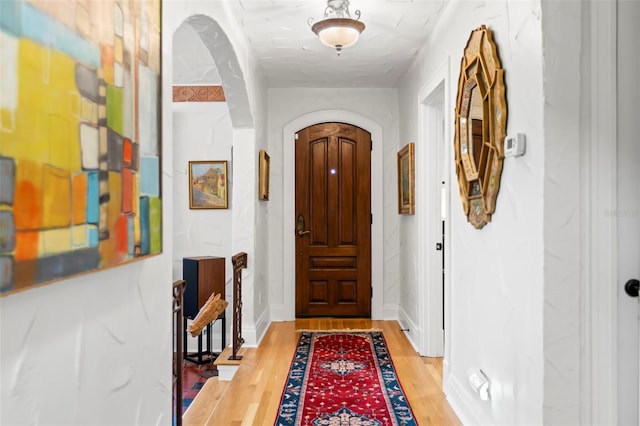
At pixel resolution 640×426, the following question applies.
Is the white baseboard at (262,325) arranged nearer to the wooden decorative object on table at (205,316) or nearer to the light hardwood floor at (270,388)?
the light hardwood floor at (270,388)

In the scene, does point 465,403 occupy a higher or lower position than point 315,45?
lower

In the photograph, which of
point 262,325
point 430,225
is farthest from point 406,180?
point 262,325

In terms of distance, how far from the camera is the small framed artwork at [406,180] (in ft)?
15.0

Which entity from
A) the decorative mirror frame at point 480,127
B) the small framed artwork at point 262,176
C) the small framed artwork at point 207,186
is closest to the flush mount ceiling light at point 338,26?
the decorative mirror frame at point 480,127

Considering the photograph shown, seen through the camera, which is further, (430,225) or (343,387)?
(430,225)

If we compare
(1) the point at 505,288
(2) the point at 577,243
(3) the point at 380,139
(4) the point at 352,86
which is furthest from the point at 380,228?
(2) the point at 577,243

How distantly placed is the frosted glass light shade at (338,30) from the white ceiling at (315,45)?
14cm

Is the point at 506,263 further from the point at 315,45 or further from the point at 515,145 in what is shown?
the point at 315,45

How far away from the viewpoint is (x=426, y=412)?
2.94 m

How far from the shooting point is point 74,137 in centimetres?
121

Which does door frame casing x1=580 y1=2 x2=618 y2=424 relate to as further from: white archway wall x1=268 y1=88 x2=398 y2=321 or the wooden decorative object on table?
white archway wall x1=268 y1=88 x2=398 y2=321

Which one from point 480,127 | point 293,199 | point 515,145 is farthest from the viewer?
point 293,199

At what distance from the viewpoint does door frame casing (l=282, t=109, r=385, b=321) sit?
5.60m

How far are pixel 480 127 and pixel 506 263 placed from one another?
747mm
